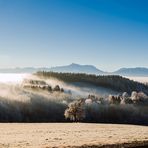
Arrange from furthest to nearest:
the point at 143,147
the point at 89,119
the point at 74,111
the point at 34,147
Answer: the point at 89,119 → the point at 74,111 → the point at 143,147 → the point at 34,147

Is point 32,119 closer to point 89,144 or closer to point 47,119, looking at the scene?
point 47,119

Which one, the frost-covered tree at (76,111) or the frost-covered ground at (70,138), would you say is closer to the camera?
the frost-covered ground at (70,138)

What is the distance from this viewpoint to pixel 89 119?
187 meters

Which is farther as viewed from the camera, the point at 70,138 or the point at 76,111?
the point at 76,111

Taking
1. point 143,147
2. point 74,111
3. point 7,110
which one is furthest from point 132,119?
point 143,147

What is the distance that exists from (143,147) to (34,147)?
857 centimetres

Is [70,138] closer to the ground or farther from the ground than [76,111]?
farther from the ground

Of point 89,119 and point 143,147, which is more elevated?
point 143,147

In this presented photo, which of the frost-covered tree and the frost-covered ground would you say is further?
the frost-covered tree

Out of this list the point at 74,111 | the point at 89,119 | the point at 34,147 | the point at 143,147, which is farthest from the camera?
the point at 89,119

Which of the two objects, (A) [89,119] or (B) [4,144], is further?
(A) [89,119]

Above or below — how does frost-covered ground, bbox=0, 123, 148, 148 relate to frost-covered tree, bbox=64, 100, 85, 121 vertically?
above

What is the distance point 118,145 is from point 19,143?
802 cm

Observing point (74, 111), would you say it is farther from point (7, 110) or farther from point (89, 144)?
point (7, 110)
